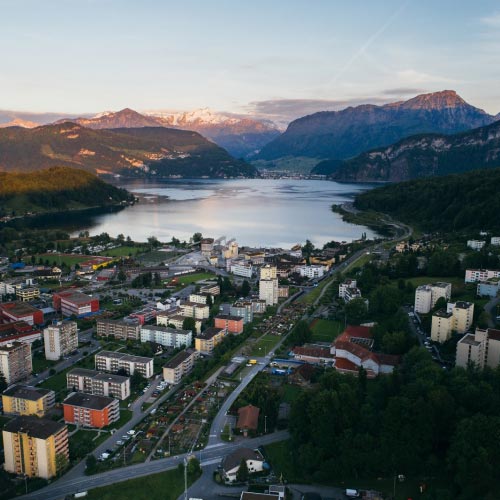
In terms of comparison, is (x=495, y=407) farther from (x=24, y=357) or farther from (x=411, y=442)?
(x=24, y=357)

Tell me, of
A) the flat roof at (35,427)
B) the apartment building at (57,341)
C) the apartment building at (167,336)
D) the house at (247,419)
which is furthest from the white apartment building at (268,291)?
the flat roof at (35,427)

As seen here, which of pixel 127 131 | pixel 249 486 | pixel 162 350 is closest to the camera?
pixel 249 486

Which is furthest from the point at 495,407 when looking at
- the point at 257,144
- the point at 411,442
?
the point at 257,144

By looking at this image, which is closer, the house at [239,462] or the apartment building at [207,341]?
the house at [239,462]

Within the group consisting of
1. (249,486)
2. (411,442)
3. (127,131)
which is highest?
(127,131)

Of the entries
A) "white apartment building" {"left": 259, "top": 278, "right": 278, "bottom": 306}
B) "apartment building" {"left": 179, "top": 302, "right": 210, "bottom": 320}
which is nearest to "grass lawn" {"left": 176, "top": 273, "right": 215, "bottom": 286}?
"white apartment building" {"left": 259, "top": 278, "right": 278, "bottom": 306}

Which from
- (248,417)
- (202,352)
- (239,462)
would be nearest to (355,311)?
(202,352)

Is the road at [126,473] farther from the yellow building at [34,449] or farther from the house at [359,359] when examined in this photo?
the house at [359,359]
